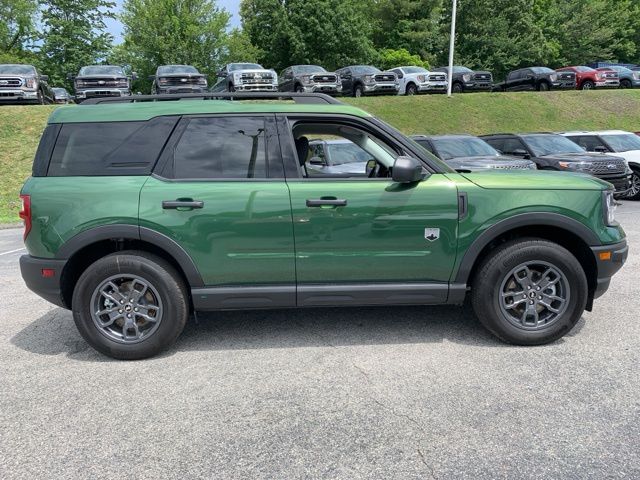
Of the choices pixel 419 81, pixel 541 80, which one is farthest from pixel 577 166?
pixel 541 80

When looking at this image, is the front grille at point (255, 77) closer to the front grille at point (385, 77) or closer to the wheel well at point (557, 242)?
the front grille at point (385, 77)

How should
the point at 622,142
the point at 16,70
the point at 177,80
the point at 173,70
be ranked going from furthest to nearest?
1. the point at 173,70
2. the point at 177,80
3. the point at 16,70
4. the point at 622,142

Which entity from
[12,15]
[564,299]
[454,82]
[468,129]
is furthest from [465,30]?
[564,299]

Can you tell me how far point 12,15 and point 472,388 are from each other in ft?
166

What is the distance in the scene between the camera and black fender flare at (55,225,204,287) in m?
3.69

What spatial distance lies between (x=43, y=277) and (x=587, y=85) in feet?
97.4

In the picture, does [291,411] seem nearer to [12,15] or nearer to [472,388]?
[472,388]

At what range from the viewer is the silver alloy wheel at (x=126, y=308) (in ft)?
12.4

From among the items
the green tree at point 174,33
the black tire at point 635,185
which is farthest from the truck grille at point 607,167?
the green tree at point 174,33

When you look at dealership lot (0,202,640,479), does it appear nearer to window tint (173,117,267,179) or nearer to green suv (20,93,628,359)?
green suv (20,93,628,359)

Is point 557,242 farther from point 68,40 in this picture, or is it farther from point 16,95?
point 68,40

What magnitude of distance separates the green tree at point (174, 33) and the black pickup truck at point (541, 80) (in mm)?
18720

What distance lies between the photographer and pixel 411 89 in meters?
25.2

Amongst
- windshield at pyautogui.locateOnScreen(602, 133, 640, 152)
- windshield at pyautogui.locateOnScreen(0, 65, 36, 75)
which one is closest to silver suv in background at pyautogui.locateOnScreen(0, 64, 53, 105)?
windshield at pyautogui.locateOnScreen(0, 65, 36, 75)
